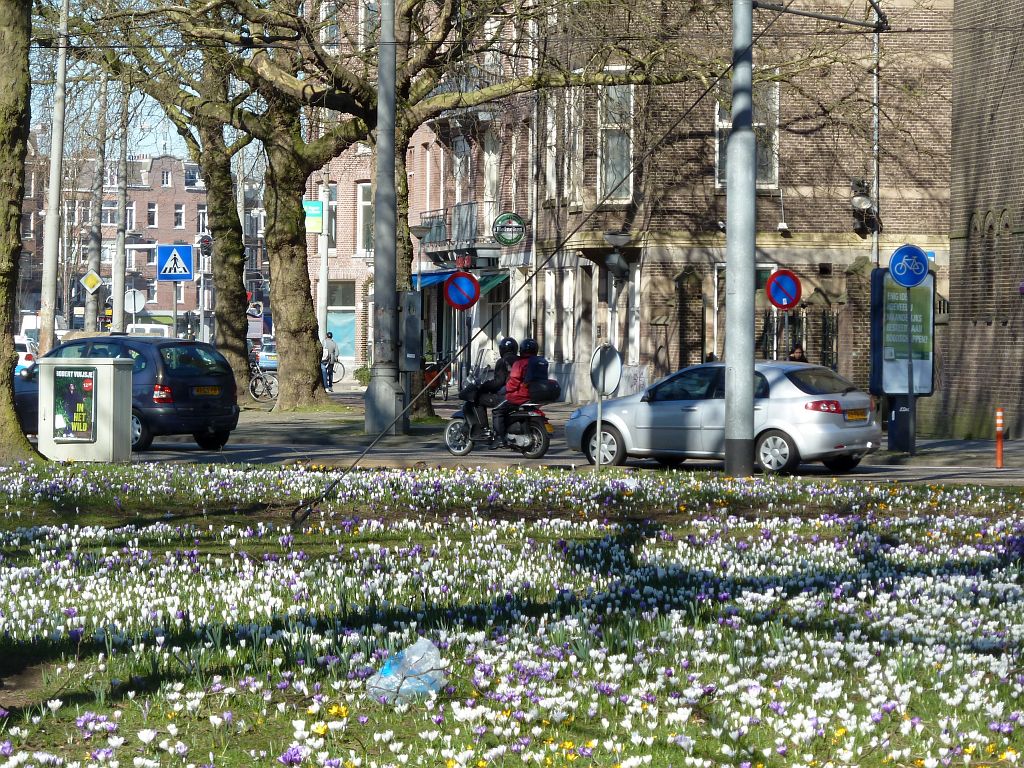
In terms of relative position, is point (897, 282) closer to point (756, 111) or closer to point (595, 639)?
point (756, 111)

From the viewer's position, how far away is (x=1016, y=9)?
88.5 ft

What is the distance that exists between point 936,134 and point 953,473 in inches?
697

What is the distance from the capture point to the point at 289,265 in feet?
98.3

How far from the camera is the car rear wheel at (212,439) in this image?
79.2 ft

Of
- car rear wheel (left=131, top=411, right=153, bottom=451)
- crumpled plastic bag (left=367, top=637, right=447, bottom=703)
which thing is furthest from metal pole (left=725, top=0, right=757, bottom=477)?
crumpled plastic bag (left=367, top=637, right=447, bottom=703)

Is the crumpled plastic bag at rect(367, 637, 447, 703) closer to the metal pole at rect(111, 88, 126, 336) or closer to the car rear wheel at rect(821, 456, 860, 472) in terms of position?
the car rear wheel at rect(821, 456, 860, 472)

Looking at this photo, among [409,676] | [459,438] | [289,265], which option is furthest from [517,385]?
[409,676]

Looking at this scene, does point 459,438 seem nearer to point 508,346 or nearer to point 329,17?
point 508,346

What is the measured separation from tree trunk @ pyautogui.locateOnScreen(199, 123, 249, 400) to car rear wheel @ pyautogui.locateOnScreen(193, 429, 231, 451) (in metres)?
8.80

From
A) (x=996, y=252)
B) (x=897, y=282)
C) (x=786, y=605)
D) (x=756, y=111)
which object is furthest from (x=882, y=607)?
(x=756, y=111)

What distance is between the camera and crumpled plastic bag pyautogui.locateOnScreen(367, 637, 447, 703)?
6.23 m

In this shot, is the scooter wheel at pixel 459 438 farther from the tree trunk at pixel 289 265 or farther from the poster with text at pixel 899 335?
the tree trunk at pixel 289 265

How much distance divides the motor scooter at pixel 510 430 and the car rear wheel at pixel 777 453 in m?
2.96

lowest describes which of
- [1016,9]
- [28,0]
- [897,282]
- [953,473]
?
[953,473]
